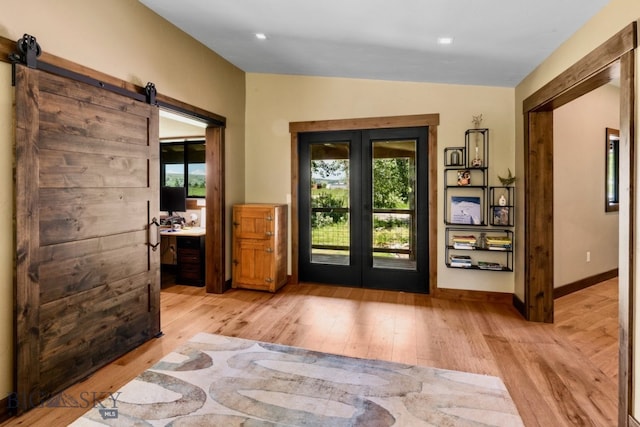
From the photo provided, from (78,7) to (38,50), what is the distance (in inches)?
21.8

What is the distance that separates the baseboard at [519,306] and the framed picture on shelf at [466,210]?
93 cm

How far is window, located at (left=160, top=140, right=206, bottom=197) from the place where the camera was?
5523mm

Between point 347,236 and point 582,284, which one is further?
point 347,236

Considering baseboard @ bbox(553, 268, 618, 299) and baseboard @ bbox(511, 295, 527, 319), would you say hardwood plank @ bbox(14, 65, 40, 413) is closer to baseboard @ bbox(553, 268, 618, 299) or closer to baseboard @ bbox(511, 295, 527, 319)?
baseboard @ bbox(511, 295, 527, 319)

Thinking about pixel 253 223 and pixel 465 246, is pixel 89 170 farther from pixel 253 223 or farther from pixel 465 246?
pixel 465 246

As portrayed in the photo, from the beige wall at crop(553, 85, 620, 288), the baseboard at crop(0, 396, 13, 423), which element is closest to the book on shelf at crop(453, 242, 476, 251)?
the beige wall at crop(553, 85, 620, 288)

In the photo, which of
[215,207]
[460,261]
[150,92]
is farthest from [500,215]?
[150,92]

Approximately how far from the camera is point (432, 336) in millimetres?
2941

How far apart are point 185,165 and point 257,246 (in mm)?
2421

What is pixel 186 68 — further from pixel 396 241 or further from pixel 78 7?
pixel 396 241

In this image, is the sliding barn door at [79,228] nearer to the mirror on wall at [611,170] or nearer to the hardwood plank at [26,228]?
the hardwood plank at [26,228]

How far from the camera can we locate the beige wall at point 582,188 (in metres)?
3.97

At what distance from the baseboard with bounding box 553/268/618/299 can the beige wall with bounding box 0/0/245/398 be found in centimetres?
427

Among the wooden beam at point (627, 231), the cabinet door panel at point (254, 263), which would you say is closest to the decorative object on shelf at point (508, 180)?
the wooden beam at point (627, 231)
